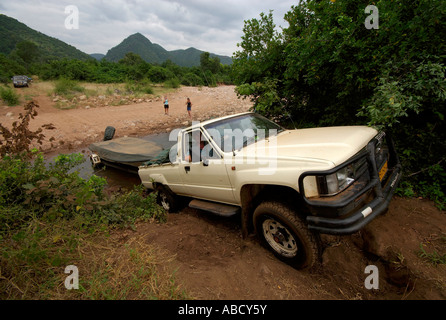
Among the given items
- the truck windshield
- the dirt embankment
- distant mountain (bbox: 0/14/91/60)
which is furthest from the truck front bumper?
distant mountain (bbox: 0/14/91/60)

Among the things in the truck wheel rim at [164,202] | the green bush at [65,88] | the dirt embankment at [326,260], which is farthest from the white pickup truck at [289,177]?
the green bush at [65,88]

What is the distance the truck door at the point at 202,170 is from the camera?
9.34ft

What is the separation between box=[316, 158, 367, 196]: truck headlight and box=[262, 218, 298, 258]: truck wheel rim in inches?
28.2

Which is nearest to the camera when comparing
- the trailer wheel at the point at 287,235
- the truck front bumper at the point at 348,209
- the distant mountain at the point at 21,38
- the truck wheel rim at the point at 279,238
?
the truck front bumper at the point at 348,209

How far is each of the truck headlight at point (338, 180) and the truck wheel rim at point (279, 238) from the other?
0.72m

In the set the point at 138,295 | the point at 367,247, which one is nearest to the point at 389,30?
the point at 367,247

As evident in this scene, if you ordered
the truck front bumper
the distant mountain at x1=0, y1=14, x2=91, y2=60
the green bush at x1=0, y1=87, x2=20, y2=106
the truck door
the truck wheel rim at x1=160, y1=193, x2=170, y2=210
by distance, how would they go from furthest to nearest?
1. the distant mountain at x1=0, y1=14, x2=91, y2=60
2. the green bush at x1=0, y1=87, x2=20, y2=106
3. the truck wheel rim at x1=160, y1=193, x2=170, y2=210
4. the truck door
5. the truck front bumper

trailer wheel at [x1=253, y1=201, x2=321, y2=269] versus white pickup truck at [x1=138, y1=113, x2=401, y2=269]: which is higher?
white pickup truck at [x1=138, y1=113, x2=401, y2=269]

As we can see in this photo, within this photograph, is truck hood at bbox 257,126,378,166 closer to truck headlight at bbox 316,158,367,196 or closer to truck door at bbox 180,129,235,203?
truck headlight at bbox 316,158,367,196

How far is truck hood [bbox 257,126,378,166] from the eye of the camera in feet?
6.62

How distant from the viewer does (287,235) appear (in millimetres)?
2438

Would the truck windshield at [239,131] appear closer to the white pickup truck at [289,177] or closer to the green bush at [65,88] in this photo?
the white pickup truck at [289,177]

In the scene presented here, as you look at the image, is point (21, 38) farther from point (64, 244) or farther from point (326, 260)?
point (326, 260)
